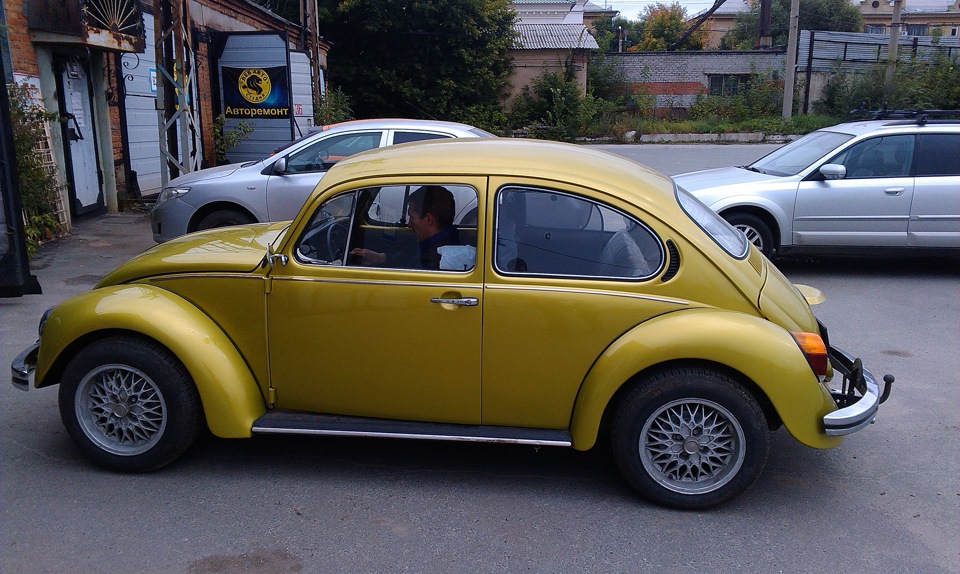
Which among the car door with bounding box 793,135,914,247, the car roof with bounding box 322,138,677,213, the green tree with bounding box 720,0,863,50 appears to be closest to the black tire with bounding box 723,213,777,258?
the car door with bounding box 793,135,914,247

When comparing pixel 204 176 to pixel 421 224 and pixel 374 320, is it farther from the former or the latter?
pixel 374 320

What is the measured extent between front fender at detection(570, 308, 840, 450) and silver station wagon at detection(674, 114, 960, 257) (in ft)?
16.8

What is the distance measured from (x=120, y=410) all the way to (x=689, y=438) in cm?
289

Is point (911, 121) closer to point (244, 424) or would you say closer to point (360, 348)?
point (360, 348)

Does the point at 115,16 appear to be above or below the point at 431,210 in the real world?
above

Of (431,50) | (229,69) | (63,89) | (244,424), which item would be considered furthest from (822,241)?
(431,50)

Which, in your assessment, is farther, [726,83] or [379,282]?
[726,83]

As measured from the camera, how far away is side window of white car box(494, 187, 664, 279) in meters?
3.87

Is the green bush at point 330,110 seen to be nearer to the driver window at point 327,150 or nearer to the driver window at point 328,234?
the driver window at point 327,150

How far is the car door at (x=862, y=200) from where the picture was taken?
8.45m

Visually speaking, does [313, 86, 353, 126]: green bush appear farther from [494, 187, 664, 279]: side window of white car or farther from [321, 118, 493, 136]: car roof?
[494, 187, 664, 279]: side window of white car

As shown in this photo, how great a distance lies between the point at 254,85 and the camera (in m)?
15.1

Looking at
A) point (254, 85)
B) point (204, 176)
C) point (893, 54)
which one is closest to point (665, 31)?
point (893, 54)

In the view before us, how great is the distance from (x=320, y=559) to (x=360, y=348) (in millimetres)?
1024
